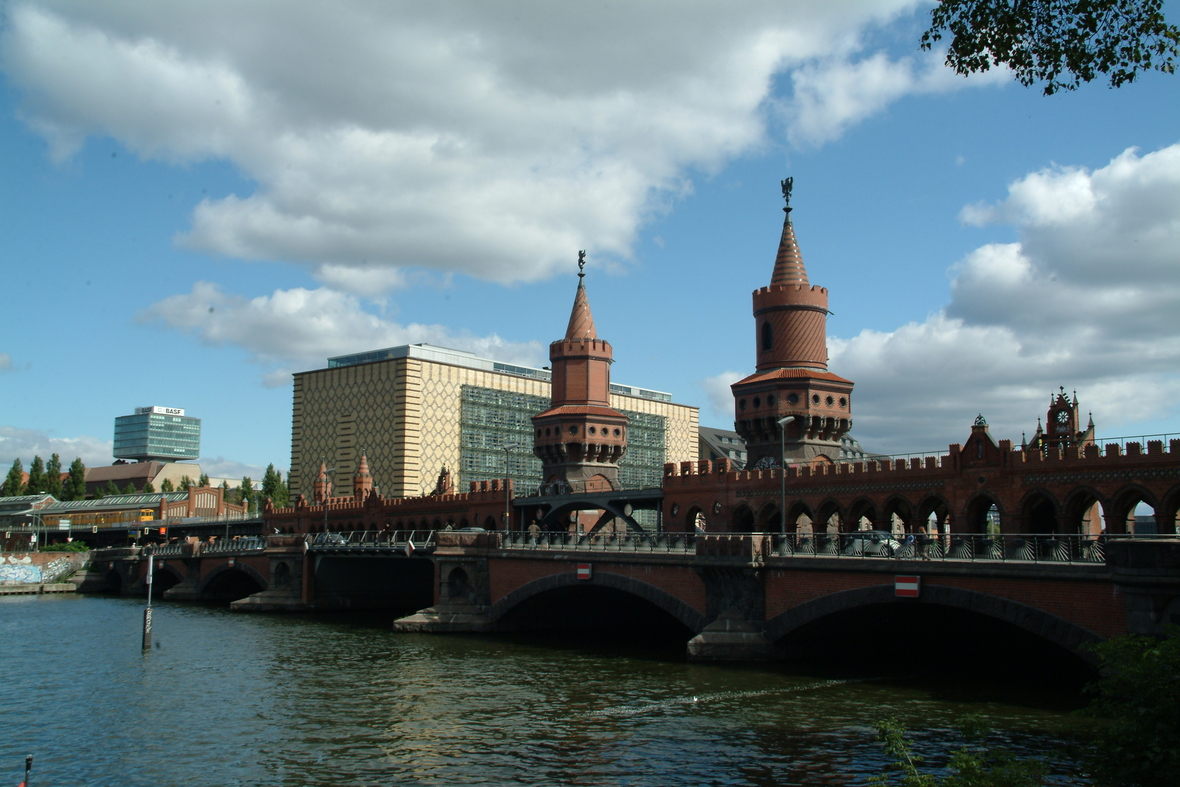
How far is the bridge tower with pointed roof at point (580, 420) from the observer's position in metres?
77.1

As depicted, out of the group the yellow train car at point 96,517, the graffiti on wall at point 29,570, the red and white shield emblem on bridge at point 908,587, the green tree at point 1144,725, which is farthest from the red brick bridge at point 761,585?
the yellow train car at point 96,517

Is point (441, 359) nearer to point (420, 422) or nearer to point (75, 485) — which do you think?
point (420, 422)

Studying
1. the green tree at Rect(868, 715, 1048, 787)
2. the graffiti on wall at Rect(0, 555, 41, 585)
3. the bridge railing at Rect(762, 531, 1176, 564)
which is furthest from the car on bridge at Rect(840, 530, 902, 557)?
the graffiti on wall at Rect(0, 555, 41, 585)

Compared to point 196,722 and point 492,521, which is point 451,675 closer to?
point 196,722

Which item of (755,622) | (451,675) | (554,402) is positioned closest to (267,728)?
(451,675)

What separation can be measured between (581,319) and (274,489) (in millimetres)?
95201

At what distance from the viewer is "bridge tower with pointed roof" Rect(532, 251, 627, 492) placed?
77062mm

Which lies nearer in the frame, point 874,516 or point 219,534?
point 874,516

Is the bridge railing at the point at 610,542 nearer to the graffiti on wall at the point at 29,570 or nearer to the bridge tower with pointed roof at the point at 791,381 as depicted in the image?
the bridge tower with pointed roof at the point at 791,381

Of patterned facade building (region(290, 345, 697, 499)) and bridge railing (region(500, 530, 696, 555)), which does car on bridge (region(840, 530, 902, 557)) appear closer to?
bridge railing (region(500, 530, 696, 555))

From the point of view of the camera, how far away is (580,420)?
76.9 meters

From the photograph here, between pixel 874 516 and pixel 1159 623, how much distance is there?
24.4 meters

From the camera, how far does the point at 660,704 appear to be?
35.0 metres

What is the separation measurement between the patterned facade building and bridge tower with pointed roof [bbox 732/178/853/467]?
54.4 meters
